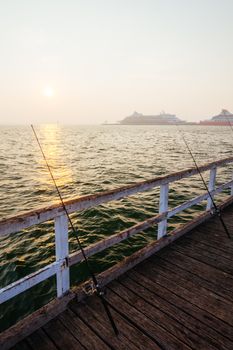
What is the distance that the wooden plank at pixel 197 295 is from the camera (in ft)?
11.5

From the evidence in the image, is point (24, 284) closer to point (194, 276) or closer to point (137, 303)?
point (137, 303)

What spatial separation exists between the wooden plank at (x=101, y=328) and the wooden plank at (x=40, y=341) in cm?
47

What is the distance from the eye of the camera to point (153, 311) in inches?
138

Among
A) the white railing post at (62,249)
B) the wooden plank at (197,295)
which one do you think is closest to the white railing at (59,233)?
the white railing post at (62,249)

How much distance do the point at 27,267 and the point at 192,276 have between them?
487 cm

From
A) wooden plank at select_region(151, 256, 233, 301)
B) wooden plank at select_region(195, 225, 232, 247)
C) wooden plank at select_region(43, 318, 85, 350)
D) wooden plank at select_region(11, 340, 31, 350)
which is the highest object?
wooden plank at select_region(43, 318, 85, 350)

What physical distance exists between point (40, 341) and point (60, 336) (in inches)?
8.8

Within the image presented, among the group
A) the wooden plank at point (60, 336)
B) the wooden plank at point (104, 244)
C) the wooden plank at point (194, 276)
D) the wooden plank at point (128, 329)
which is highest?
the wooden plank at point (104, 244)

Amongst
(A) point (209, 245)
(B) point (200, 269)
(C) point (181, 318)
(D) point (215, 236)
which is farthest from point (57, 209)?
(D) point (215, 236)

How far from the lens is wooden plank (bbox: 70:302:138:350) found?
2.99 metres

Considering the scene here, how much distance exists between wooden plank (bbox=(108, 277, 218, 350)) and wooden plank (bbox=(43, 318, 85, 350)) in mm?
908

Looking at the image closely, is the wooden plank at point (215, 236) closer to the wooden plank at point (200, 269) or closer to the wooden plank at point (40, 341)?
the wooden plank at point (200, 269)

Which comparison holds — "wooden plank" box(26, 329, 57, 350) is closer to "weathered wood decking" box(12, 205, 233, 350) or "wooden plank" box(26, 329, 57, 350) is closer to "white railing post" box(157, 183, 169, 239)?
"weathered wood decking" box(12, 205, 233, 350)

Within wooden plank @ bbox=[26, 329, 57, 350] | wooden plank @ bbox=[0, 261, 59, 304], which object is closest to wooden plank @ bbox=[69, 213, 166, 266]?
wooden plank @ bbox=[0, 261, 59, 304]
